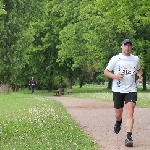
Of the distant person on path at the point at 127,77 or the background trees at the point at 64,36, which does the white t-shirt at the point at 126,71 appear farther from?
the background trees at the point at 64,36

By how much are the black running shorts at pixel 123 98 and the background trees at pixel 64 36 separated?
16.3 m

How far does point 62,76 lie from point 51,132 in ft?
165

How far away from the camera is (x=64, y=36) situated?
51.0 m

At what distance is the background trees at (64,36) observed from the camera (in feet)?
126

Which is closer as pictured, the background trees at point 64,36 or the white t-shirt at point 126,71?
the white t-shirt at point 126,71

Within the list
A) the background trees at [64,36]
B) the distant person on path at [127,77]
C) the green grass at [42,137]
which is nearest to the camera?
the green grass at [42,137]

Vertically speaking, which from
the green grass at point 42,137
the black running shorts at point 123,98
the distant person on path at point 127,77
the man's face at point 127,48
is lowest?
the green grass at point 42,137

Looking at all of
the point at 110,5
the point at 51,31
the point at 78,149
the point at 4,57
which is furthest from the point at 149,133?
the point at 51,31

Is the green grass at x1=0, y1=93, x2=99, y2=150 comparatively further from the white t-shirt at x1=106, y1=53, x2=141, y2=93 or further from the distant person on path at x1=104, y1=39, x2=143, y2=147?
the white t-shirt at x1=106, y1=53, x2=141, y2=93

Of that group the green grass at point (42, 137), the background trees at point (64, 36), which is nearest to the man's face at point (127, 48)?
the green grass at point (42, 137)

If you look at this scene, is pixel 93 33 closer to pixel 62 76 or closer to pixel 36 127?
pixel 62 76

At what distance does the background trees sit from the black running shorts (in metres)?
16.3

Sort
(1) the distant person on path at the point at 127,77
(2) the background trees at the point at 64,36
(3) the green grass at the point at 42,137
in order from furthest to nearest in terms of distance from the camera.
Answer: (2) the background trees at the point at 64,36, (1) the distant person on path at the point at 127,77, (3) the green grass at the point at 42,137

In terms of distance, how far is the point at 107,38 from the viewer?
4950 cm
